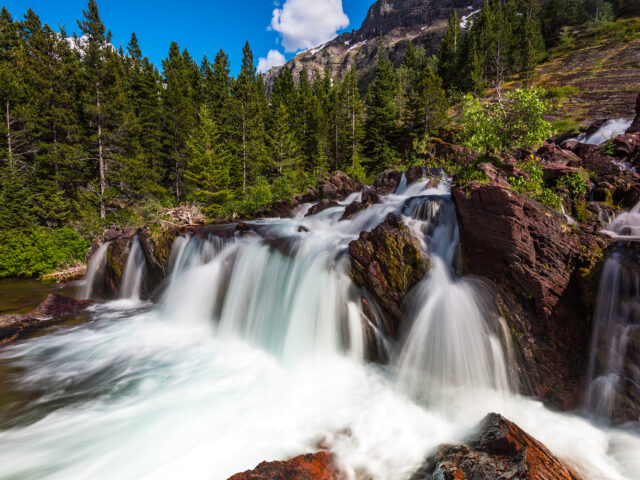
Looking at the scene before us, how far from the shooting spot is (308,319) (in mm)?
6715

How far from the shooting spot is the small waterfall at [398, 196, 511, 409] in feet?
16.1

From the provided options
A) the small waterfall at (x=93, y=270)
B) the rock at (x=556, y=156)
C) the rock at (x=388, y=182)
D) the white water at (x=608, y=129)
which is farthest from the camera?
the rock at (x=388, y=182)

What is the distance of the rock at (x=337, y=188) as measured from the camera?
20031 mm

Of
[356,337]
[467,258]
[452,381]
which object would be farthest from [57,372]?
[467,258]

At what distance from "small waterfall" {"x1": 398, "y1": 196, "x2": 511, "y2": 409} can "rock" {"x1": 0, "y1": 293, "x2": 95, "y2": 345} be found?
10.3 meters

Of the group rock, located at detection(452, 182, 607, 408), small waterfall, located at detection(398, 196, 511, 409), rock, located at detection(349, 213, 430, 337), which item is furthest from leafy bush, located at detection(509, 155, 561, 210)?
rock, located at detection(349, 213, 430, 337)

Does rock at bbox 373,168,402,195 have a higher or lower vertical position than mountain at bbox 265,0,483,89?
lower

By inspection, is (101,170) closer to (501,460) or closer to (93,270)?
(93,270)

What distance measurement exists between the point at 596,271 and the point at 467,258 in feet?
6.52

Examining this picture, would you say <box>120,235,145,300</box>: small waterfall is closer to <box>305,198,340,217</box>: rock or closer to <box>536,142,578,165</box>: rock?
<box>305,198,340,217</box>: rock

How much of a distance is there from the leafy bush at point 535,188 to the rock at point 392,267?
8.86 feet

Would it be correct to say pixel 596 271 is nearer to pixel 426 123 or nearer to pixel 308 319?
pixel 308 319

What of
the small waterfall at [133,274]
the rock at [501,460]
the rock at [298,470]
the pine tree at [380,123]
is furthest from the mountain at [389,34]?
the rock at [298,470]

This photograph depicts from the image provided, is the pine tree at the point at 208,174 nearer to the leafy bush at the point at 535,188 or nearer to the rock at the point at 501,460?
the leafy bush at the point at 535,188
